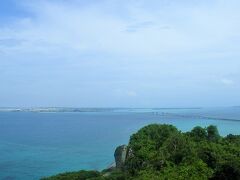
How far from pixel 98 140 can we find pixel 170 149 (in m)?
66.7

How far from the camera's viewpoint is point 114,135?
350 feet

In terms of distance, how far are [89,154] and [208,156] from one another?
45408 millimetres

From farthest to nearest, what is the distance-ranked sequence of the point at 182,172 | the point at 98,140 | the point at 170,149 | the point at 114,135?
the point at 114,135 < the point at 98,140 < the point at 170,149 < the point at 182,172

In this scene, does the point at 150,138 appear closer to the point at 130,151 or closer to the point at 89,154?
the point at 130,151

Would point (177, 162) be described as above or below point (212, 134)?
below

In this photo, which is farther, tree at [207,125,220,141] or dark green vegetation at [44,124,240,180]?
tree at [207,125,220,141]

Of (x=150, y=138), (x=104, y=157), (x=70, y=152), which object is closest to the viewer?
(x=150, y=138)

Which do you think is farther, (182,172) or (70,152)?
(70,152)

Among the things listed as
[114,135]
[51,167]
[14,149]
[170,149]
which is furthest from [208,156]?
[114,135]

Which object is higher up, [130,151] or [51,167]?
[130,151]

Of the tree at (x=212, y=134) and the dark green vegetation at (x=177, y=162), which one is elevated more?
the tree at (x=212, y=134)

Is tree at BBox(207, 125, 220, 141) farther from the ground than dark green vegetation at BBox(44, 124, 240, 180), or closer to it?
farther from the ground

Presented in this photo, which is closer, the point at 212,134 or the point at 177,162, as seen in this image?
the point at 177,162

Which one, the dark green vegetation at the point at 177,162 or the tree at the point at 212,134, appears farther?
the tree at the point at 212,134
